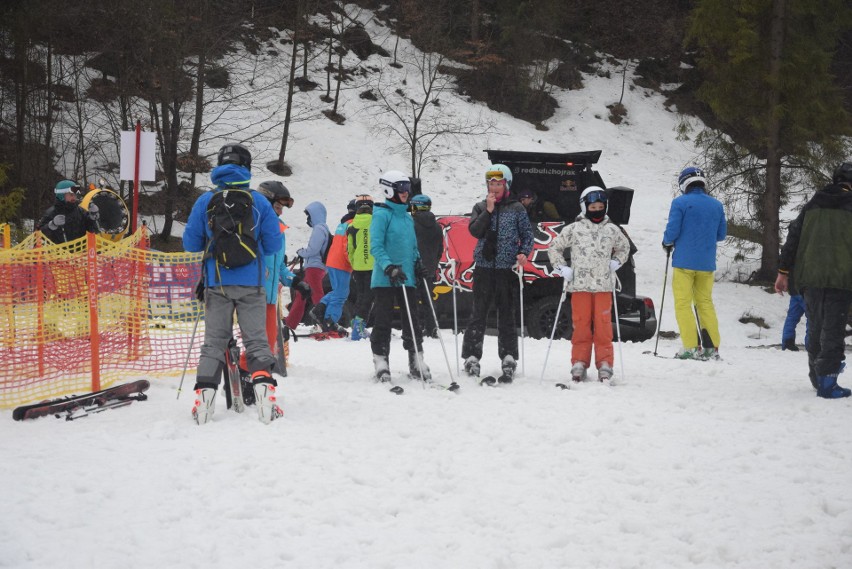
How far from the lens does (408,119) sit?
93.7ft

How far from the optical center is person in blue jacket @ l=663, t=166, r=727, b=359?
852 centimetres

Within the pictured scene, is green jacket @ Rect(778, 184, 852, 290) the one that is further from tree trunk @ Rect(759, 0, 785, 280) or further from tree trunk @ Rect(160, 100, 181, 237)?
tree trunk @ Rect(160, 100, 181, 237)

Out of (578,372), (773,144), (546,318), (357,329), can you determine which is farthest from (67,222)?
(773,144)

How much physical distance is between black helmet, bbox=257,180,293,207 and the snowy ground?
1779mm

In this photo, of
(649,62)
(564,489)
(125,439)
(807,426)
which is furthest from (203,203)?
(649,62)

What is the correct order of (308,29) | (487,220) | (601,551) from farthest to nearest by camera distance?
(308,29) < (487,220) < (601,551)

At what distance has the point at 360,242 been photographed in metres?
9.81

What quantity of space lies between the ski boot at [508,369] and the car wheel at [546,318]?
3.35 metres

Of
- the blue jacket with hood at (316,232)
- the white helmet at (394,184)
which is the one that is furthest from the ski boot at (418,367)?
the blue jacket with hood at (316,232)

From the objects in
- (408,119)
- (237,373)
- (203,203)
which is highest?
(408,119)

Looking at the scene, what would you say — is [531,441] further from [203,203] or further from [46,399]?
[46,399]

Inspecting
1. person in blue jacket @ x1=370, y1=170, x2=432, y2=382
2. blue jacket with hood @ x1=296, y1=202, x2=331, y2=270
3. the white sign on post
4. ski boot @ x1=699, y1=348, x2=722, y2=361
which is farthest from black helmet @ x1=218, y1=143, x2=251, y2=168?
ski boot @ x1=699, y1=348, x2=722, y2=361

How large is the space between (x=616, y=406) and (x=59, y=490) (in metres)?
4.11

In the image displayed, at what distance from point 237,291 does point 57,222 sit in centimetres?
521
